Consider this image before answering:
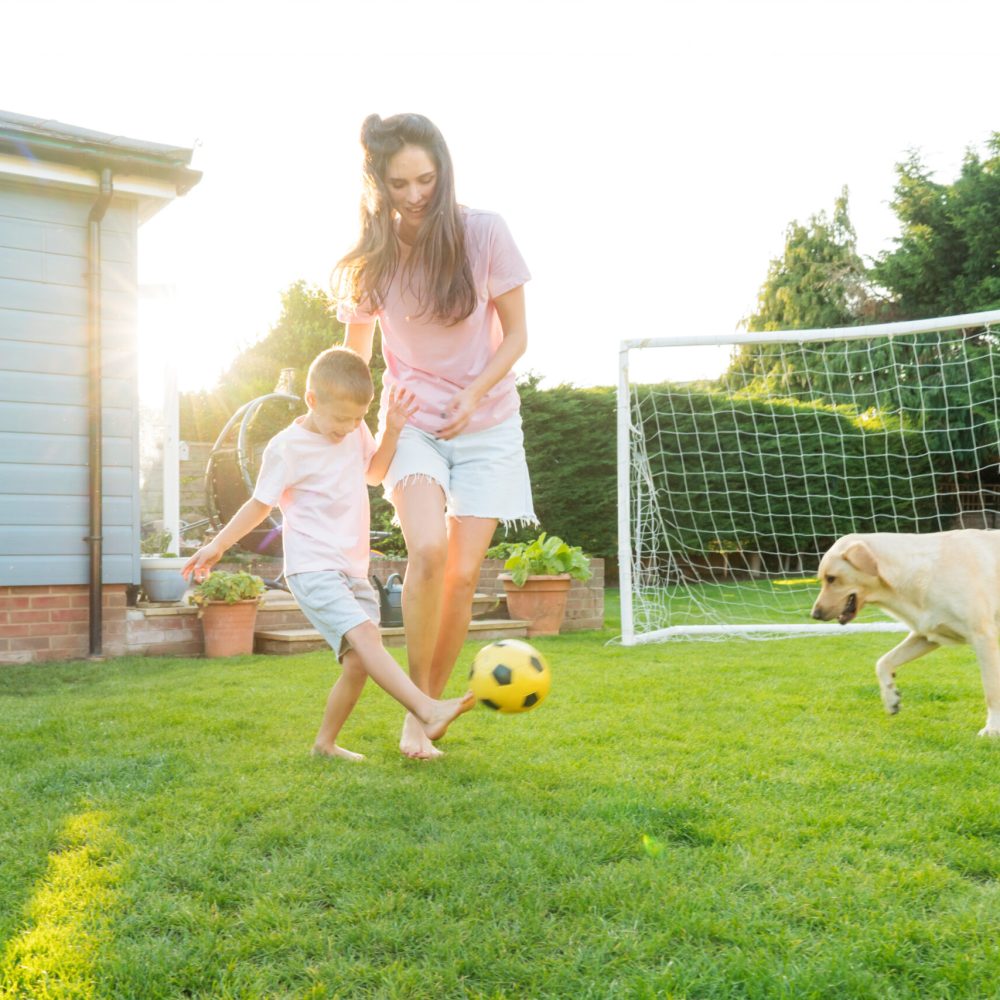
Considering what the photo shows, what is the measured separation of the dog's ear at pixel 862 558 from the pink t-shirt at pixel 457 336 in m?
1.71

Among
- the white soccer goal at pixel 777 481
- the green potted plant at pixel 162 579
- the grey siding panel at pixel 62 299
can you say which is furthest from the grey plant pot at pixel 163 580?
the white soccer goal at pixel 777 481

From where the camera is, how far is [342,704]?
323 cm

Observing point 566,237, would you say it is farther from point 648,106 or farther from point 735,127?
point 648,106

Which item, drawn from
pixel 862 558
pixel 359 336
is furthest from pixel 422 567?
pixel 862 558

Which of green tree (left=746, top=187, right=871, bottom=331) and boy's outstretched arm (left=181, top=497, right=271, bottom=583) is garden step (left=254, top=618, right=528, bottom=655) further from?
green tree (left=746, top=187, right=871, bottom=331)

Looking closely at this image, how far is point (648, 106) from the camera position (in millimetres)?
5758

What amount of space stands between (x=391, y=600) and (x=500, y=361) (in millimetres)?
4137

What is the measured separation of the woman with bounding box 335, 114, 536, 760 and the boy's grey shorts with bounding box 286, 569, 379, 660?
19 centimetres

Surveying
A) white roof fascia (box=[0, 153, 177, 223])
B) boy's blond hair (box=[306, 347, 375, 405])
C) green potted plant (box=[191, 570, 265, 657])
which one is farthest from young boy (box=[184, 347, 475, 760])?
white roof fascia (box=[0, 153, 177, 223])

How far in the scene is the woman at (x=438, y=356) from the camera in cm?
307

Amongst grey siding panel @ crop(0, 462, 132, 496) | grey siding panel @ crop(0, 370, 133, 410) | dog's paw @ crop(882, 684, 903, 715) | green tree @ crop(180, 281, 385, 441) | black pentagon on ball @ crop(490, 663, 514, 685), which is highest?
green tree @ crop(180, 281, 385, 441)

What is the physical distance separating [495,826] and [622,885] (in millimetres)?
490

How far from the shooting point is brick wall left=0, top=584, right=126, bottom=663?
6.09 meters

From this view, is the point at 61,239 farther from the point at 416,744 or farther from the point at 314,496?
the point at 416,744
